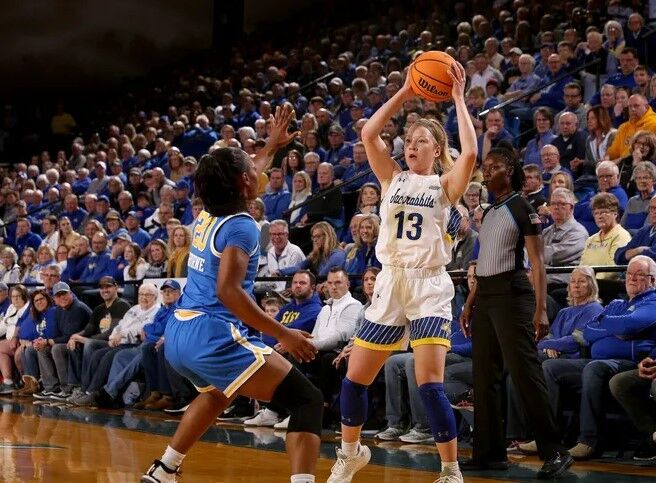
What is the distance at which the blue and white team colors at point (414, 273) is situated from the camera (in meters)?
5.33

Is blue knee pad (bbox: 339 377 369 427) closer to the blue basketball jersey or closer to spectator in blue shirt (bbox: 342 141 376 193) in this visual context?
the blue basketball jersey

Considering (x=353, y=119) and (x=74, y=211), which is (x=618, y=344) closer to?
(x=353, y=119)

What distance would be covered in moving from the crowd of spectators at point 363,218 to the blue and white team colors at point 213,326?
1444 mm

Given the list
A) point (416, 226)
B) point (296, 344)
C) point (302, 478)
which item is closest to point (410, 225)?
point (416, 226)

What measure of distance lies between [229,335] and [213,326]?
0.08m

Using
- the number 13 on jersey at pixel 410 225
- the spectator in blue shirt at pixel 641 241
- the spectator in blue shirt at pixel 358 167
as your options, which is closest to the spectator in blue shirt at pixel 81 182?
the spectator in blue shirt at pixel 358 167

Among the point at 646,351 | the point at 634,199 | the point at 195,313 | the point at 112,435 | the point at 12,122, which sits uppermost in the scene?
the point at 12,122

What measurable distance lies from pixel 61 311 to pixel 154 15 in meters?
16.6

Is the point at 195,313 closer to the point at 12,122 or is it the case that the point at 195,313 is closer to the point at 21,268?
the point at 21,268

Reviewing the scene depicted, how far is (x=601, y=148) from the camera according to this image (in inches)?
400

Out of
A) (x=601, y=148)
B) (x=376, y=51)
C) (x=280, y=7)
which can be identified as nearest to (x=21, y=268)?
(x=376, y=51)

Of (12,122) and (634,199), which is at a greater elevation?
(12,122)

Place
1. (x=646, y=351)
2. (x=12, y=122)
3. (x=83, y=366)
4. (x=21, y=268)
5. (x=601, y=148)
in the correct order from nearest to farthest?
(x=646, y=351) < (x=601, y=148) < (x=83, y=366) < (x=21, y=268) < (x=12, y=122)

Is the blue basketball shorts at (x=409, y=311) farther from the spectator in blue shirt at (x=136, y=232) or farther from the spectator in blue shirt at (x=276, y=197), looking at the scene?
the spectator in blue shirt at (x=136, y=232)
